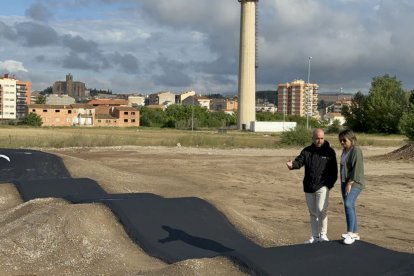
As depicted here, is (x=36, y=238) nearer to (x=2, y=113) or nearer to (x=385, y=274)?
(x=385, y=274)

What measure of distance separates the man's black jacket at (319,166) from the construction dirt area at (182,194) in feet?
6.51

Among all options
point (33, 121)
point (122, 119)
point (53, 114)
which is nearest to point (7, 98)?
point (53, 114)

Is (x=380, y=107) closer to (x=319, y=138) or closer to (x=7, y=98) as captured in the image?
(x=319, y=138)

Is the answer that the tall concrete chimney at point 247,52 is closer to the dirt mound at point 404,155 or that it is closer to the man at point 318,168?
the dirt mound at point 404,155

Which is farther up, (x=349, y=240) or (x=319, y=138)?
(x=319, y=138)

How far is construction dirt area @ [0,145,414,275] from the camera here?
8898 mm

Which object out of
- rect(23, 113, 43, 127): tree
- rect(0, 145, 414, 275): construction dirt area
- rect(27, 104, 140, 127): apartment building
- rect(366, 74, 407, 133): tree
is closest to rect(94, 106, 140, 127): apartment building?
rect(27, 104, 140, 127): apartment building

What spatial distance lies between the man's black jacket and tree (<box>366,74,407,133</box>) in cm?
8528

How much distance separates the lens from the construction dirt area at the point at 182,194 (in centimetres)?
890

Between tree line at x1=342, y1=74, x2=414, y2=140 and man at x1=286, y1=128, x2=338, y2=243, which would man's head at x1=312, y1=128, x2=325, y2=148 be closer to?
man at x1=286, y1=128, x2=338, y2=243

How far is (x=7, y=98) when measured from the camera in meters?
184

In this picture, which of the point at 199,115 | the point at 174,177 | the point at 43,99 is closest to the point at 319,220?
the point at 174,177

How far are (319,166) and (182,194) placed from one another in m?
10.3

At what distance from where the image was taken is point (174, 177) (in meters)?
24.0
